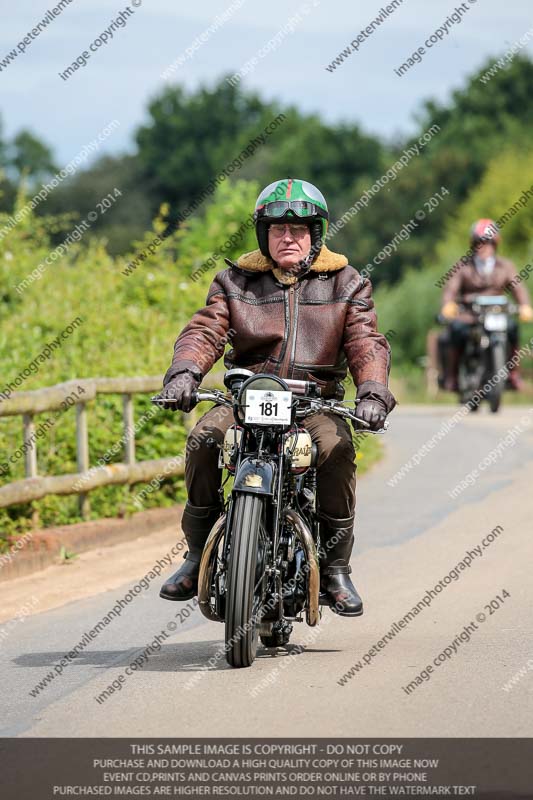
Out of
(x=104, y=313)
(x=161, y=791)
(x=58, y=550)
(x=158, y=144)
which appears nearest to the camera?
(x=161, y=791)

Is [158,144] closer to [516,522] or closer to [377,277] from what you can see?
[377,277]

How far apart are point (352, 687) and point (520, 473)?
815cm

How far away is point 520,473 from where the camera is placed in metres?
13.9

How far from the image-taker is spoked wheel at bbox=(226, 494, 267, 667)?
6.16 m

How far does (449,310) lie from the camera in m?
19.6

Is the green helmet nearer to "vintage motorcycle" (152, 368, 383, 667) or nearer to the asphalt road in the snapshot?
"vintage motorcycle" (152, 368, 383, 667)

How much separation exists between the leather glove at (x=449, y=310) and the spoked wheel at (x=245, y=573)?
44.4 feet

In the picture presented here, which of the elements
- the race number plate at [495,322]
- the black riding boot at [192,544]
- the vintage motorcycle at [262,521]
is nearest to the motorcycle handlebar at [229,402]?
the vintage motorcycle at [262,521]

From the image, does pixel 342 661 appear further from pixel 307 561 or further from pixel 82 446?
pixel 82 446

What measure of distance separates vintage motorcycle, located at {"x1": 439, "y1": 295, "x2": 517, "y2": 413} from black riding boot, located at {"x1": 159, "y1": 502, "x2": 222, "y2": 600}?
13359 mm

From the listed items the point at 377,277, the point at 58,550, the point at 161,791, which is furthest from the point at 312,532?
the point at 377,277

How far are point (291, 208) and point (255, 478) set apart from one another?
1339mm

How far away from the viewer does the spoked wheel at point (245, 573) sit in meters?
6.16

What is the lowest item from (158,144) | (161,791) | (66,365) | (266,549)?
(161,791)
